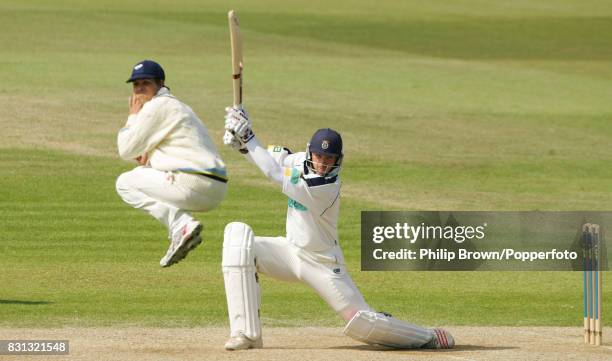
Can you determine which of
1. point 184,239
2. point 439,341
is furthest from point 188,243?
point 439,341

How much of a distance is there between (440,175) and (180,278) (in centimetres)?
945

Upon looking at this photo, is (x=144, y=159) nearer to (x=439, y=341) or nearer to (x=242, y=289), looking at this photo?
(x=242, y=289)

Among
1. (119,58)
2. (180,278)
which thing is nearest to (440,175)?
(180,278)

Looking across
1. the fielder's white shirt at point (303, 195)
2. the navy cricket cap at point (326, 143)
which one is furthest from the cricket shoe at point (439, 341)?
the navy cricket cap at point (326, 143)

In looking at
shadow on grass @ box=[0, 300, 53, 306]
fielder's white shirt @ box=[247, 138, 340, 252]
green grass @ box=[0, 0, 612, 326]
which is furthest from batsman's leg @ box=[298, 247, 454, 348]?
shadow on grass @ box=[0, 300, 53, 306]

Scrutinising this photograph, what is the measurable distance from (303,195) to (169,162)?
1111 millimetres

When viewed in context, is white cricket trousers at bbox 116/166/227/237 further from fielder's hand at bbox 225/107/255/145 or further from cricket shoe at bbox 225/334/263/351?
cricket shoe at bbox 225/334/263/351

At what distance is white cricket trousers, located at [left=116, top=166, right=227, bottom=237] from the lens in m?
10.5

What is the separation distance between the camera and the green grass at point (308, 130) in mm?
15305

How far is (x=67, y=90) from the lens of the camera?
3102cm

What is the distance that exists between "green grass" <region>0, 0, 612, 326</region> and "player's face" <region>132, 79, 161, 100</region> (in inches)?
118

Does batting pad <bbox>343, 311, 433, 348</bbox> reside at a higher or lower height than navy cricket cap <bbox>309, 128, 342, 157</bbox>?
lower

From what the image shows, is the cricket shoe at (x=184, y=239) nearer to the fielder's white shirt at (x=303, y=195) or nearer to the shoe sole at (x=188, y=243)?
the shoe sole at (x=188, y=243)

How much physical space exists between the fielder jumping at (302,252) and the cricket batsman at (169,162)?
1.01 ft
